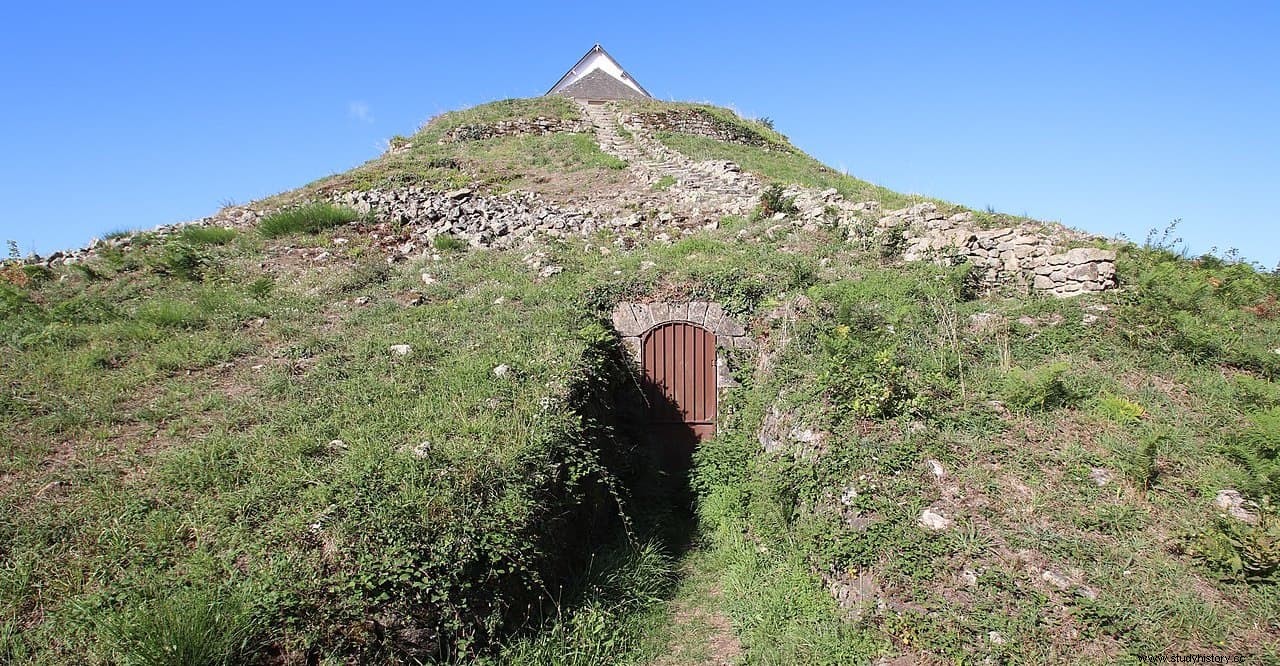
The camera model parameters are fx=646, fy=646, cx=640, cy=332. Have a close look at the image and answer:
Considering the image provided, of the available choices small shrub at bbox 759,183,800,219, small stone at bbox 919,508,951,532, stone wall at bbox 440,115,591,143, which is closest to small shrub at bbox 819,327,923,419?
small stone at bbox 919,508,951,532

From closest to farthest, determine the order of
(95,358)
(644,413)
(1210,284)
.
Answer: (95,358) → (1210,284) → (644,413)

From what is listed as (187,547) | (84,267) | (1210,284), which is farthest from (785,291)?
(84,267)

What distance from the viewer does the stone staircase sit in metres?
13.3

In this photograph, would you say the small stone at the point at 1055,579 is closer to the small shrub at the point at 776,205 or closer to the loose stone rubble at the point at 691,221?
the loose stone rubble at the point at 691,221

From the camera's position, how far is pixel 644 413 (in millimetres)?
9156

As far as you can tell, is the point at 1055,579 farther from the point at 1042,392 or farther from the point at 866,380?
the point at 866,380

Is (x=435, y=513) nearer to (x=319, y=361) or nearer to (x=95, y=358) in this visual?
(x=319, y=361)

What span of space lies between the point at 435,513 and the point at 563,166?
44.3 ft

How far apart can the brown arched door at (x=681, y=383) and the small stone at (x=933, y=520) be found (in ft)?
13.1

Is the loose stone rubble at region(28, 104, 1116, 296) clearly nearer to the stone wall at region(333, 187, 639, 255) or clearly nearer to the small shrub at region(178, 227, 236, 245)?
the stone wall at region(333, 187, 639, 255)

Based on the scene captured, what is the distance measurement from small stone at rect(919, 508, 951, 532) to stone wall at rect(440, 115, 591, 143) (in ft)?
58.8

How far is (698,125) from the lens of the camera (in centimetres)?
2291

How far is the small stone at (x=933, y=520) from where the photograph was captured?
5.32 m

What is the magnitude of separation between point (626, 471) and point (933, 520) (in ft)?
12.0
